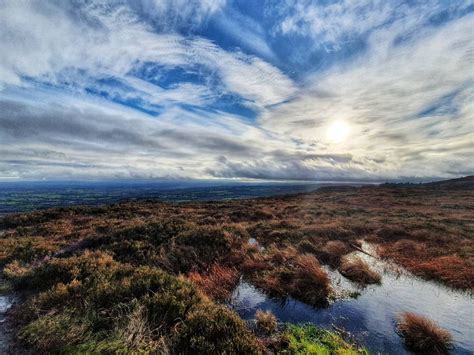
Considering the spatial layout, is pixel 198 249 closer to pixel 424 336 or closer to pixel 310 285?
pixel 310 285

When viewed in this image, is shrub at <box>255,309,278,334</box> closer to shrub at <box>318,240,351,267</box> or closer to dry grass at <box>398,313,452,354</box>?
dry grass at <box>398,313,452,354</box>

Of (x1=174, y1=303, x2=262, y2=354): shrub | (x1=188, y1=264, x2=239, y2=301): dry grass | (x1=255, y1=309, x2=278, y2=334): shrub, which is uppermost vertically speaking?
(x1=174, y1=303, x2=262, y2=354): shrub

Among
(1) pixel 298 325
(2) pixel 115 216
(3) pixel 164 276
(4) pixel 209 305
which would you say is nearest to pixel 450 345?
→ (1) pixel 298 325

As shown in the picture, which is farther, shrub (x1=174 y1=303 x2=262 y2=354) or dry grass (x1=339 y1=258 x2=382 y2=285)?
dry grass (x1=339 y1=258 x2=382 y2=285)

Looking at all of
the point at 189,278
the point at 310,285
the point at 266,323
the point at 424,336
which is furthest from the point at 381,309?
the point at 189,278

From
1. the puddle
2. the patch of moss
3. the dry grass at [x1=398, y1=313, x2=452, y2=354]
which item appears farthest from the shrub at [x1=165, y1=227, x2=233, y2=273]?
the dry grass at [x1=398, y1=313, x2=452, y2=354]

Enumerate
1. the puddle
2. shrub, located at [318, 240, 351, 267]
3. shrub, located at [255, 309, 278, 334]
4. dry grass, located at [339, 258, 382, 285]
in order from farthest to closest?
1. shrub, located at [318, 240, 351, 267]
2. dry grass, located at [339, 258, 382, 285]
3. shrub, located at [255, 309, 278, 334]
4. the puddle

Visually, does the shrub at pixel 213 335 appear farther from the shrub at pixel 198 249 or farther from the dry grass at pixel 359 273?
the dry grass at pixel 359 273
